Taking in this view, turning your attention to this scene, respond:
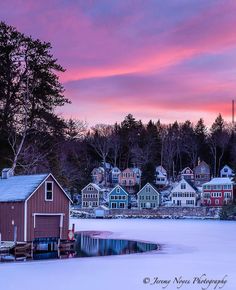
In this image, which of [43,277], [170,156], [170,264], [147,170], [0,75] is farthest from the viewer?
[170,156]

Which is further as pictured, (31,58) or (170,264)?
(31,58)

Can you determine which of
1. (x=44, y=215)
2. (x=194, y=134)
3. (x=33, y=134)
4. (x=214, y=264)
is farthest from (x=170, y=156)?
(x=214, y=264)

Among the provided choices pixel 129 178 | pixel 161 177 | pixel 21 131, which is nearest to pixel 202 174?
pixel 161 177

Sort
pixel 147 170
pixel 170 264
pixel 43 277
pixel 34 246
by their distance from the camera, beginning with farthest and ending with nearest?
pixel 147 170, pixel 34 246, pixel 170 264, pixel 43 277

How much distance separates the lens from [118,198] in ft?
374

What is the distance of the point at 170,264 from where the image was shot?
26.4 m

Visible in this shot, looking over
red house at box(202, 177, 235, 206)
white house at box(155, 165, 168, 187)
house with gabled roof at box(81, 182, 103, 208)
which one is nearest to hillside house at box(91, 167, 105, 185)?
house with gabled roof at box(81, 182, 103, 208)

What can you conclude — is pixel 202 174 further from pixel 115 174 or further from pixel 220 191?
pixel 115 174

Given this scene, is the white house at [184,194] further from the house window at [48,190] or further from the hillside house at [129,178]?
the house window at [48,190]

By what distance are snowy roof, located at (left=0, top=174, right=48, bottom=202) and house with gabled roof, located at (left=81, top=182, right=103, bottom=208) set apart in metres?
75.6

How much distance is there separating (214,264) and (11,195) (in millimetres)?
16448

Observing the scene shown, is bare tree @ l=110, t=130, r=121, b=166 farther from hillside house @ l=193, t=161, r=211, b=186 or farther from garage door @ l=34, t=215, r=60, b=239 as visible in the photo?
garage door @ l=34, t=215, r=60, b=239

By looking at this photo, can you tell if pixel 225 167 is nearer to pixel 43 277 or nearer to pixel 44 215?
pixel 44 215

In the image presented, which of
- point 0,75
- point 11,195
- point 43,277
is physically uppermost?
point 0,75
